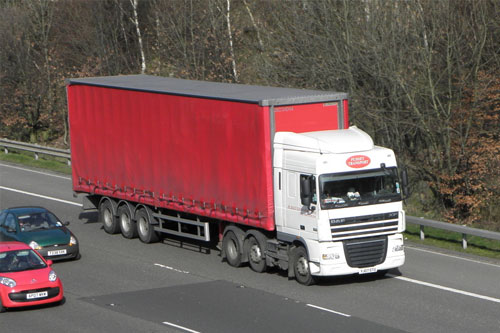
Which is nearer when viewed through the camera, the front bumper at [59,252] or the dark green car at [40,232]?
the front bumper at [59,252]

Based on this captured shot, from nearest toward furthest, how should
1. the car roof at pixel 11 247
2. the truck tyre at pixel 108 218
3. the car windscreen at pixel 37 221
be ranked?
the car roof at pixel 11 247, the car windscreen at pixel 37 221, the truck tyre at pixel 108 218

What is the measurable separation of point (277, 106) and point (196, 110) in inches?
112

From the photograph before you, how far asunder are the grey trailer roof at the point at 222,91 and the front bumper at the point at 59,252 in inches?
184

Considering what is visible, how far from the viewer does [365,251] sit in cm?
1880

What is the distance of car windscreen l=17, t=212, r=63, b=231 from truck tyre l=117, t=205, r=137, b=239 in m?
2.35

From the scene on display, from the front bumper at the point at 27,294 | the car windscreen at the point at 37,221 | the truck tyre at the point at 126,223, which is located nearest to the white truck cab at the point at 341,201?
the front bumper at the point at 27,294

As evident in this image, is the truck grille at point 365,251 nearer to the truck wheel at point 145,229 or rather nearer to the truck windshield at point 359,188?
the truck windshield at point 359,188

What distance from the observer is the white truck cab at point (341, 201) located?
60.7ft

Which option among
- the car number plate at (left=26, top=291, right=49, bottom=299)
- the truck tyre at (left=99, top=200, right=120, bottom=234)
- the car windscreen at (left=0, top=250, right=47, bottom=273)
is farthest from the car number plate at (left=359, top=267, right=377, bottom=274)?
the truck tyre at (left=99, top=200, right=120, bottom=234)

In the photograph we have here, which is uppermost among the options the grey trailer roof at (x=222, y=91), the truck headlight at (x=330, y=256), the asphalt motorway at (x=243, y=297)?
the grey trailer roof at (x=222, y=91)

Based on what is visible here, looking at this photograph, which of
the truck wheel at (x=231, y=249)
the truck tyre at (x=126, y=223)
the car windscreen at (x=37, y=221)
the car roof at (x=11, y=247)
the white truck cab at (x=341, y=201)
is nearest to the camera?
the car roof at (x=11, y=247)

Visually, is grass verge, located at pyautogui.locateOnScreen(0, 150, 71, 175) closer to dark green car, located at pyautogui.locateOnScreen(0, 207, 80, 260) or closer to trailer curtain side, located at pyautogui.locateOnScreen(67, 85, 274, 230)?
trailer curtain side, located at pyautogui.locateOnScreen(67, 85, 274, 230)

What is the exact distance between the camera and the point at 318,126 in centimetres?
2019

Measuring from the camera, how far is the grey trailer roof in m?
19.8
